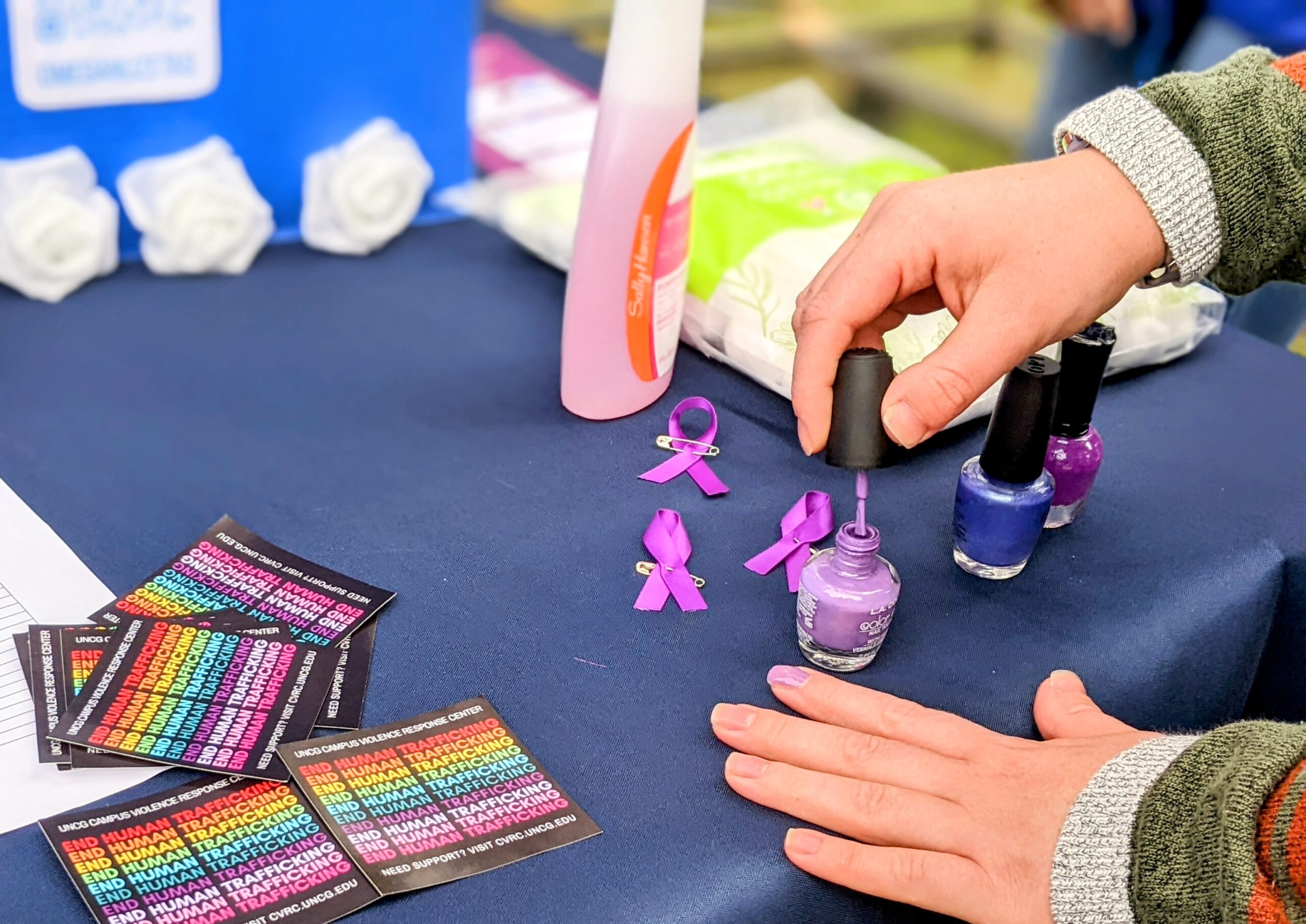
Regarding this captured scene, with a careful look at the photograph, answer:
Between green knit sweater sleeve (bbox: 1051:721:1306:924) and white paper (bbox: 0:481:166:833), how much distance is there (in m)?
0.39

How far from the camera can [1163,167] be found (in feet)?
2.24

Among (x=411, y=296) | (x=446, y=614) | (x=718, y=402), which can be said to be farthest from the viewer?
(x=411, y=296)

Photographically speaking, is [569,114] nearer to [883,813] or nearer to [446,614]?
[446,614]

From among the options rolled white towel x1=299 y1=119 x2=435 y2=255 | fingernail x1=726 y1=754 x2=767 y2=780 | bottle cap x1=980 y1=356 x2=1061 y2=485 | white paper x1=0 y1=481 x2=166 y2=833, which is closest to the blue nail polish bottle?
bottle cap x1=980 y1=356 x2=1061 y2=485

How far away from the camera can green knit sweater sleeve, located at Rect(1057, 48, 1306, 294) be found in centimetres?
69

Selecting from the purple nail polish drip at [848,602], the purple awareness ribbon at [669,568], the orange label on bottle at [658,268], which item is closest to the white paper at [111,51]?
the orange label on bottle at [658,268]

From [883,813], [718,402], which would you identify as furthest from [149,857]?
[718,402]

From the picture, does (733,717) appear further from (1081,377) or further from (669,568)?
(1081,377)

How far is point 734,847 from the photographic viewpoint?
1.77 ft

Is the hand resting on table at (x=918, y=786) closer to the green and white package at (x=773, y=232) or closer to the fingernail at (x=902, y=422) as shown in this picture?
the fingernail at (x=902, y=422)

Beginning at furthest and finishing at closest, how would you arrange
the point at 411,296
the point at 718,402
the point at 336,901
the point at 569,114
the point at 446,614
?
the point at 569,114 < the point at 411,296 < the point at 718,402 < the point at 446,614 < the point at 336,901

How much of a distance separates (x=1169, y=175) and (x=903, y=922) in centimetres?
41

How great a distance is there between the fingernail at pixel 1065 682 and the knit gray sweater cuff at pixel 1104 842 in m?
0.06

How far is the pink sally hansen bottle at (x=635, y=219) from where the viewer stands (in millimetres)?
767
